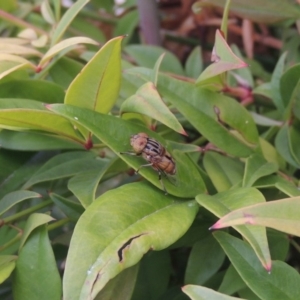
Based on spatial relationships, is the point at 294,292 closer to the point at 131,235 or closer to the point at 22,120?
the point at 131,235

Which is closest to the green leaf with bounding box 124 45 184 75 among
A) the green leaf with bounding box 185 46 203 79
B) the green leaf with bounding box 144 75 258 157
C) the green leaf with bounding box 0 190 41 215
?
the green leaf with bounding box 185 46 203 79

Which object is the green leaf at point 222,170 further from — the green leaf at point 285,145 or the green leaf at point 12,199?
the green leaf at point 12,199

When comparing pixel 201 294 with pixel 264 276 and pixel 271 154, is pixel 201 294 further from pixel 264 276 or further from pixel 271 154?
pixel 271 154

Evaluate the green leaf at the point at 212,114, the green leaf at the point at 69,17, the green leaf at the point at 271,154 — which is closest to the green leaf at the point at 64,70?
the green leaf at the point at 69,17

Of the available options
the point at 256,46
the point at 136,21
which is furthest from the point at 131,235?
the point at 256,46

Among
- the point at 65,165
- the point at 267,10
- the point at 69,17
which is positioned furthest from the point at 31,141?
the point at 267,10
